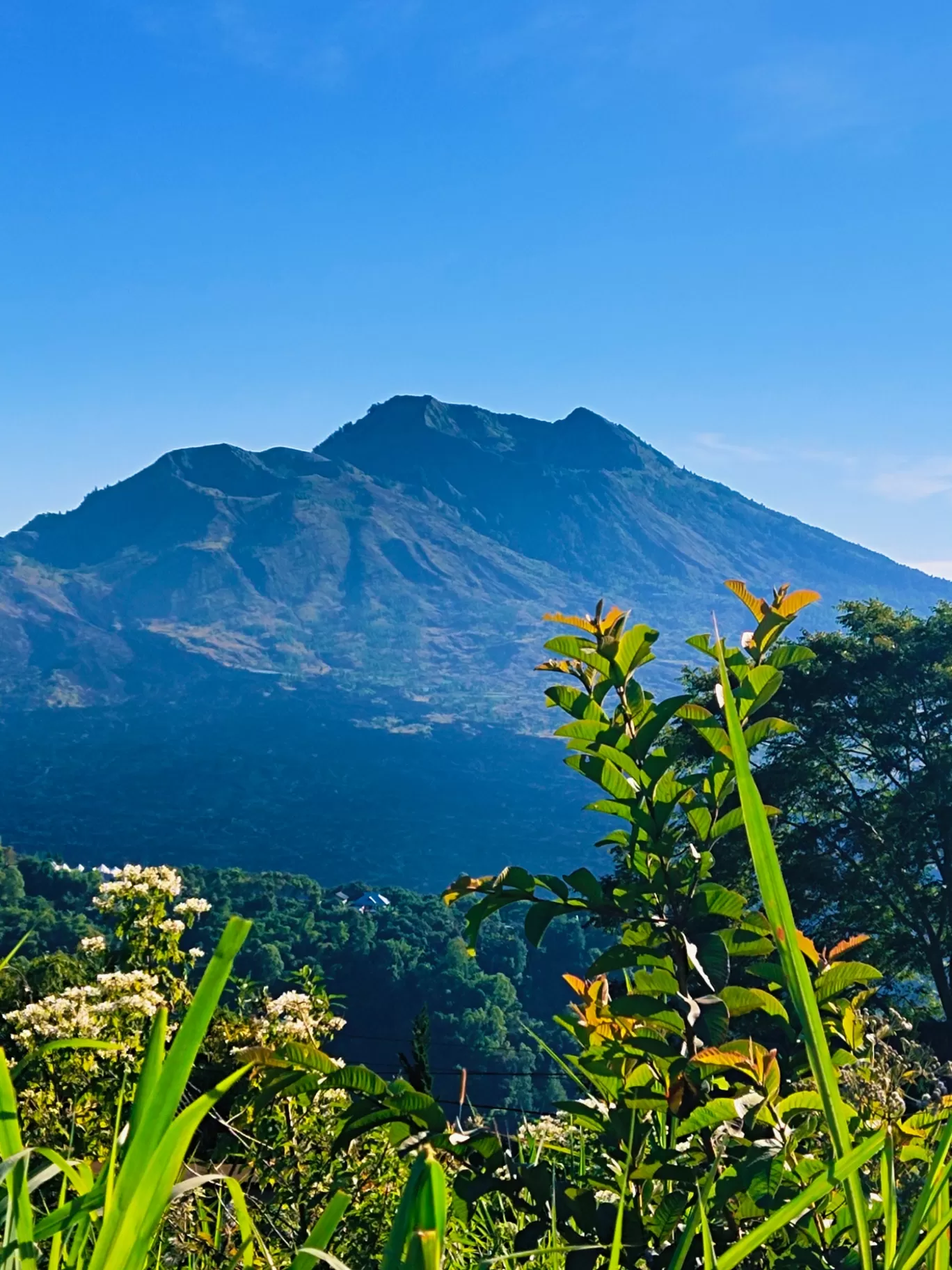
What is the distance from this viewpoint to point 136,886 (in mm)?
4363

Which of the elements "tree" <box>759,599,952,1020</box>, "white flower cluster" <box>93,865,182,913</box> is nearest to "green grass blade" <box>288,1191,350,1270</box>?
"white flower cluster" <box>93,865,182,913</box>

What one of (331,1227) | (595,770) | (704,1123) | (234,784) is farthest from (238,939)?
(234,784)

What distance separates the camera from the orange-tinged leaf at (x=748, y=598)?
1.22m

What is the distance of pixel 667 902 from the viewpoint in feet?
4.18

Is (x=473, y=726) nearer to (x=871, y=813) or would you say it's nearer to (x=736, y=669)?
(x=871, y=813)

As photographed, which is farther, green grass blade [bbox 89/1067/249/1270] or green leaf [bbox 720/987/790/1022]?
green leaf [bbox 720/987/790/1022]

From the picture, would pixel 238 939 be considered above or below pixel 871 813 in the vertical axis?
above

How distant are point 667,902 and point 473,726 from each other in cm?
19278

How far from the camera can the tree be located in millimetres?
16234

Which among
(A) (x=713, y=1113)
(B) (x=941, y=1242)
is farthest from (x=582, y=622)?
(B) (x=941, y=1242)

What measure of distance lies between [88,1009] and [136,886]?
83cm

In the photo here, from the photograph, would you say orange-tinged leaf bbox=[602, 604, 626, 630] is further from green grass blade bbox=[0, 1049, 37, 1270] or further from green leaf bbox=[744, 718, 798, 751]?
green grass blade bbox=[0, 1049, 37, 1270]

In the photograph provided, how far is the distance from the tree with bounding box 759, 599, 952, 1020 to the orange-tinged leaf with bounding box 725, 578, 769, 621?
51.3 feet

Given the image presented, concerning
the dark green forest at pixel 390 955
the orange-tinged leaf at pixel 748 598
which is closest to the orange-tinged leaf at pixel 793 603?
the orange-tinged leaf at pixel 748 598
